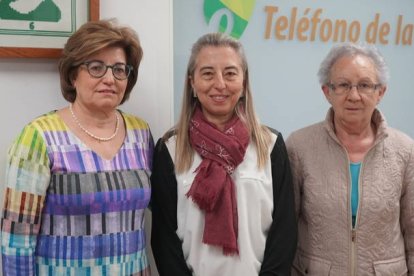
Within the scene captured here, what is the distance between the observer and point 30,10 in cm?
164

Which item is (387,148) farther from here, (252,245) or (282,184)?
(252,245)

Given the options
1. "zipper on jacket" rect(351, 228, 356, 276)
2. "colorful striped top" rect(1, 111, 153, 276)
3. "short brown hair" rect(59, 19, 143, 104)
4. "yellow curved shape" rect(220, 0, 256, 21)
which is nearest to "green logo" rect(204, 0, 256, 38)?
"yellow curved shape" rect(220, 0, 256, 21)

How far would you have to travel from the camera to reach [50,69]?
1705 mm

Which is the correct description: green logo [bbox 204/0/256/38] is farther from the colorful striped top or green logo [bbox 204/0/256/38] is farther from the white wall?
the colorful striped top

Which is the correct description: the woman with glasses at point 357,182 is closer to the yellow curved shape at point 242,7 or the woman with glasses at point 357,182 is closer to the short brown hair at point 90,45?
the short brown hair at point 90,45

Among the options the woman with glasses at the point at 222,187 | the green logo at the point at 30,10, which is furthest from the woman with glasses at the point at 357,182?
the green logo at the point at 30,10

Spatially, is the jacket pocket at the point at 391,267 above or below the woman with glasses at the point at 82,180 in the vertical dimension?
below

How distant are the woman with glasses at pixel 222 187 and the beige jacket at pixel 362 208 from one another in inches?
4.1

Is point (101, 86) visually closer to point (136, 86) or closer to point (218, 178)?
point (136, 86)

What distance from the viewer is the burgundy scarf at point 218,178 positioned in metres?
1.57

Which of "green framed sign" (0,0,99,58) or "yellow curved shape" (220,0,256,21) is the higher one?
"yellow curved shape" (220,0,256,21)

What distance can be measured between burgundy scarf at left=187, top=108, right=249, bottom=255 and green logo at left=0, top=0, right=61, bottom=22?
24.9 inches

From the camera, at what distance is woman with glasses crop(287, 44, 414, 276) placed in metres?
1.64

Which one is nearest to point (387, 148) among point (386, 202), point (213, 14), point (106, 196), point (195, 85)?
point (386, 202)
